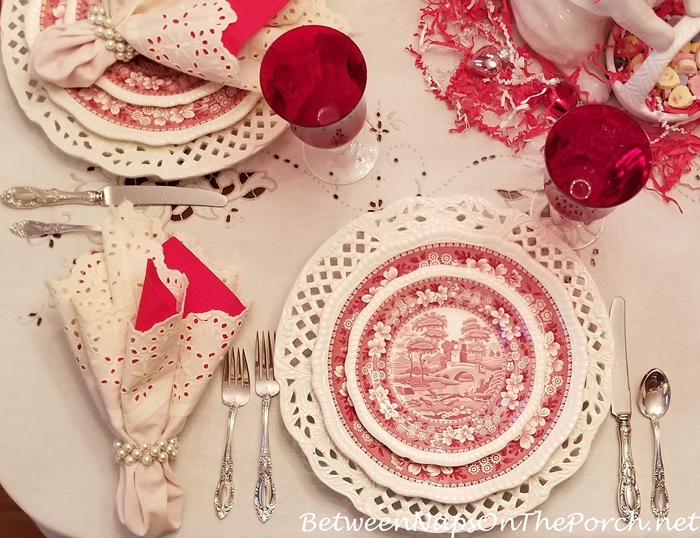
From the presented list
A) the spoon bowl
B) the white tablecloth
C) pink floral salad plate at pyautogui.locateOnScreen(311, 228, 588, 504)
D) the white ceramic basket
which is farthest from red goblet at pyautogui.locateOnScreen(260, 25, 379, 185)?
the spoon bowl

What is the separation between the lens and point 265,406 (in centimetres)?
87

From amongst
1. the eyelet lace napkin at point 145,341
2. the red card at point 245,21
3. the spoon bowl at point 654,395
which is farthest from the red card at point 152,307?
the spoon bowl at point 654,395

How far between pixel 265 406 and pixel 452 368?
0.28m

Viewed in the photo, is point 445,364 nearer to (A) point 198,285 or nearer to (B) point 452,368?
(B) point 452,368

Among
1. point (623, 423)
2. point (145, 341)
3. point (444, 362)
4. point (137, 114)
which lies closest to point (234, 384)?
point (145, 341)

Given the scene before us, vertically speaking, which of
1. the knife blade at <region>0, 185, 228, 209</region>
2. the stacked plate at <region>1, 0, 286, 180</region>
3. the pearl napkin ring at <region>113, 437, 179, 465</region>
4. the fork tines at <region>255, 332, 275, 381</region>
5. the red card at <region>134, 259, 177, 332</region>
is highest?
the stacked plate at <region>1, 0, 286, 180</region>

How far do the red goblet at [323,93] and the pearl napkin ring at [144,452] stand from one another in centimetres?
47

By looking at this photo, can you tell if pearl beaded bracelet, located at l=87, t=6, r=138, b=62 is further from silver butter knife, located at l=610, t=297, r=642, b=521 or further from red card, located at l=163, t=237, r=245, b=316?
silver butter knife, located at l=610, t=297, r=642, b=521

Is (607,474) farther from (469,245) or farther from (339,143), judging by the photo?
(339,143)

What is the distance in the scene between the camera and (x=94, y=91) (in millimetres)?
960

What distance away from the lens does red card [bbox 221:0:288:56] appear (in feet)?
2.91

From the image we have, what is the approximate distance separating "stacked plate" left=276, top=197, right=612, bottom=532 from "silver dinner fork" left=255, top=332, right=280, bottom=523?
4cm

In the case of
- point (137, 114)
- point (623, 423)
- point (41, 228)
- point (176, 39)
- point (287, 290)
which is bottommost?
point (623, 423)

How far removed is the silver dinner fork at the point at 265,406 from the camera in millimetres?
840
